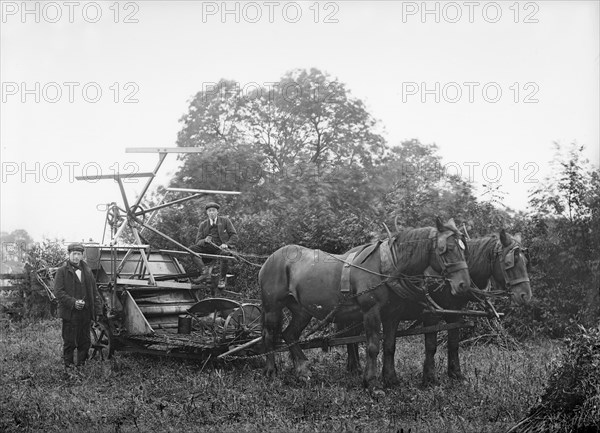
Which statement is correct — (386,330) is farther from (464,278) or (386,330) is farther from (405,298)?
(464,278)

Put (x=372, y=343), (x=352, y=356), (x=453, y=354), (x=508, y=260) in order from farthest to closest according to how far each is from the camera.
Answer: (x=352, y=356), (x=453, y=354), (x=508, y=260), (x=372, y=343)

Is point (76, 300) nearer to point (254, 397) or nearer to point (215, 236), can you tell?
point (215, 236)

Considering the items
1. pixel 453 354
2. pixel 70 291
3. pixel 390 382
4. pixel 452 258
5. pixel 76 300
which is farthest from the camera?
pixel 70 291

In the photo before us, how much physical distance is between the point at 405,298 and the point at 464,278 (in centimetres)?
72

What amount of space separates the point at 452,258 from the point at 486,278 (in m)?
1.18

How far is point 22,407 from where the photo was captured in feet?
22.3

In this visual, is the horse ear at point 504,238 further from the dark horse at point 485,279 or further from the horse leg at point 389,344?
the horse leg at point 389,344

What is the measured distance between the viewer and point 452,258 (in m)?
7.40

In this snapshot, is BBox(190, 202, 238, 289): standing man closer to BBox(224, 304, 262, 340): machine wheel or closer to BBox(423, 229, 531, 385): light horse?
BBox(224, 304, 262, 340): machine wheel

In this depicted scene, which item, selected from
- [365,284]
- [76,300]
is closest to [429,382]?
[365,284]

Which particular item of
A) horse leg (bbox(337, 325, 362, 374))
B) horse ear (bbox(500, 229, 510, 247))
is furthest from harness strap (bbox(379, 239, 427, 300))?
horse leg (bbox(337, 325, 362, 374))

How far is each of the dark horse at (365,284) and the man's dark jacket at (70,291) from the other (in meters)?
2.59

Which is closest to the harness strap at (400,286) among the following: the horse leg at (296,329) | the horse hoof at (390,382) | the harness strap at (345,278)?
the harness strap at (345,278)

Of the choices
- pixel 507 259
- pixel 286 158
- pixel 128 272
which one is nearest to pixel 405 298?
pixel 507 259
